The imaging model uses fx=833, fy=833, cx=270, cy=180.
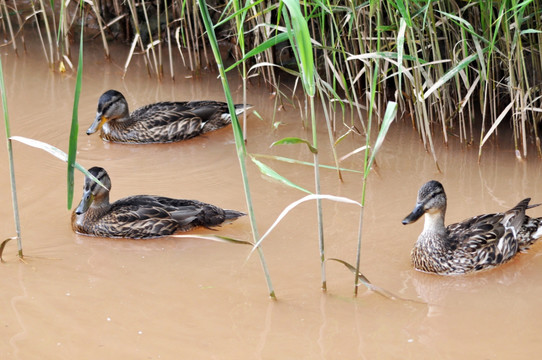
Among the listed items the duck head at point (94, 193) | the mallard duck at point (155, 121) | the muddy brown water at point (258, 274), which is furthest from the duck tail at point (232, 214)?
the mallard duck at point (155, 121)

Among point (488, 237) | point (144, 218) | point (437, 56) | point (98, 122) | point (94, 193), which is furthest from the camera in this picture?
point (98, 122)

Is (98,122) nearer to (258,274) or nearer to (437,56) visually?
(258,274)

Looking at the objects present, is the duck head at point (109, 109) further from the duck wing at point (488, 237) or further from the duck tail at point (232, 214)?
the duck wing at point (488, 237)

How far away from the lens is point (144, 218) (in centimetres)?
561

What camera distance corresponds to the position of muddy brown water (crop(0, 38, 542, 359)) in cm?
440

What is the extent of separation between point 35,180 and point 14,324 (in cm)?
203

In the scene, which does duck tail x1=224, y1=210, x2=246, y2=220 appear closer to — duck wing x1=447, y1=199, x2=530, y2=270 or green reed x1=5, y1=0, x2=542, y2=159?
green reed x1=5, y1=0, x2=542, y2=159

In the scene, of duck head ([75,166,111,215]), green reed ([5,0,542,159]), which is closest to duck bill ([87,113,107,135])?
green reed ([5,0,542,159])

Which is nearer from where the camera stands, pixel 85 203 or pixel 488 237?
pixel 488 237

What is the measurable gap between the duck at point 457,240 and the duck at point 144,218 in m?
1.26

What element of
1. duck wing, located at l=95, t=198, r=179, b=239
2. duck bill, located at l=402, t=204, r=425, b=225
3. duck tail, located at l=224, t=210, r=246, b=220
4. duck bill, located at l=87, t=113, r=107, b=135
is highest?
duck bill, located at l=87, t=113, r=107, b=135

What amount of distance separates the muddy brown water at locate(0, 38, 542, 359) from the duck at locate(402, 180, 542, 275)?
83 mm

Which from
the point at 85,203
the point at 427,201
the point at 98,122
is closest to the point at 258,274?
the point at 427,201

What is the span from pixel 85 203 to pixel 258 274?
1.40 m
